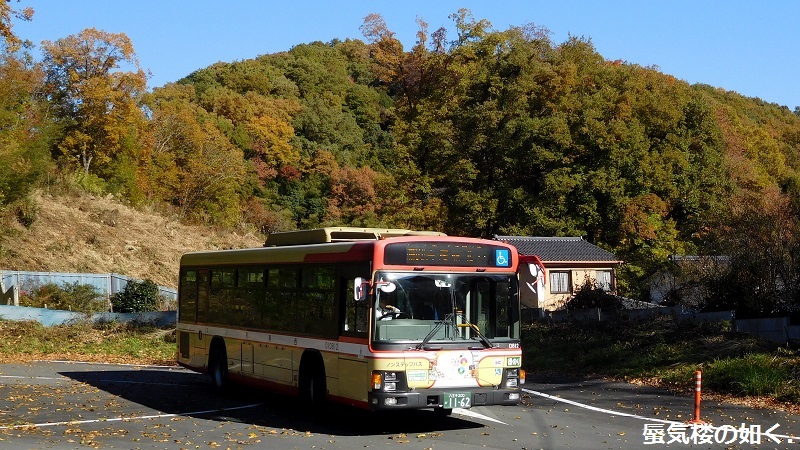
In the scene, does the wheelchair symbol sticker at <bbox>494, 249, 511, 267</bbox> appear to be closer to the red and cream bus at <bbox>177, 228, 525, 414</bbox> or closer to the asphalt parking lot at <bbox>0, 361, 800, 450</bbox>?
the red and cream bus at <bbox>177, 228, 525, 414</bbox>

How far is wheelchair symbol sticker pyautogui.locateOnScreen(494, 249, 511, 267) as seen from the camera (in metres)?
14.7

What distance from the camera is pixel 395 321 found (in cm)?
1370

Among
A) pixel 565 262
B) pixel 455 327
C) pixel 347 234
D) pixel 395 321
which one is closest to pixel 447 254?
pixel 455 327

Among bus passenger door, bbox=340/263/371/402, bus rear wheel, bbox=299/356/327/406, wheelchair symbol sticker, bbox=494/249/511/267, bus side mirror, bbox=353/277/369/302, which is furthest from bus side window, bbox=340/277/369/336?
wheelchair symbol sticker, bbox=494/249/511/267

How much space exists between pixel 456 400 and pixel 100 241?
132 ft

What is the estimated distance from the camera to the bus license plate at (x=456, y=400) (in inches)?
531

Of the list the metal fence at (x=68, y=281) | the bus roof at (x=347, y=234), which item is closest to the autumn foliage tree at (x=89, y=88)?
the metal fence at (x=68, y=281)

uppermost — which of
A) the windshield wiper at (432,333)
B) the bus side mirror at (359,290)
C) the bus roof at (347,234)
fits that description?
the bus roof at (347,234)

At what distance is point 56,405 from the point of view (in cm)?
1736

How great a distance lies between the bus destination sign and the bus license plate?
6.73 feet

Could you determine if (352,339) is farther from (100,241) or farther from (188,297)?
(100,241)

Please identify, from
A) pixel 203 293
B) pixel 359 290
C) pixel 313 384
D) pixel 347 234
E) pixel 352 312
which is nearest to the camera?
pixel 359 290

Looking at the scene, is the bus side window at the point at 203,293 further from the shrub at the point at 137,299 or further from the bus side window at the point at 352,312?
the shrub at the point at 137,299

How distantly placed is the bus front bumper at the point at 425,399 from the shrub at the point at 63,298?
27368mm
